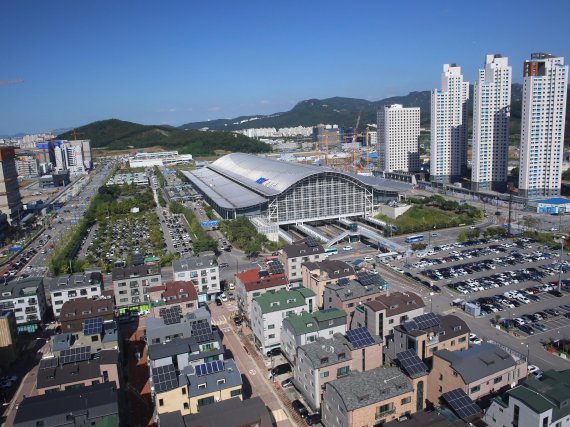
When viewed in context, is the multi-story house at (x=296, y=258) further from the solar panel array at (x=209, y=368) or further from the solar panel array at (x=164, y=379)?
the solar panel array at (x=164, y=379)

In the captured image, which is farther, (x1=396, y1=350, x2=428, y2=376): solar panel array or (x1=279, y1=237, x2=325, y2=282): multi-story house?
(x1=279, y1=237, x2=325, y2=282): multi-story house

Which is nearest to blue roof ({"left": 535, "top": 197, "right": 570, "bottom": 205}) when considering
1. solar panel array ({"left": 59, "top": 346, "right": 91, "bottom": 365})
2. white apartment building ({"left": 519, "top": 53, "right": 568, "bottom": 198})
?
white apartment building ({"left": 519, "top": 53, "right": 568, "bottom": 198})

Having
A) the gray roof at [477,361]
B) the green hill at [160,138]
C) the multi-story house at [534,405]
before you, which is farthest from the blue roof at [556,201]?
the green hill at [160,138]

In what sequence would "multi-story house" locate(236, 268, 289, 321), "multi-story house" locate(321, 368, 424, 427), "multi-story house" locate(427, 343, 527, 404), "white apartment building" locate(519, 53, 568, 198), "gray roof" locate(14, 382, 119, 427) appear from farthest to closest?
"white apartment building" locate(519, 53, 568, 198) < "multi-story house" locate(236, 268, 289, 321) < "multi-story house" locate(427, 343, 527, 404) < "multi-story house" locate(321, 368, 424, 427) < "gray roof" locate(14, 382, 119, 427)

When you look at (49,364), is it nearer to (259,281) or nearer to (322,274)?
(259,281)

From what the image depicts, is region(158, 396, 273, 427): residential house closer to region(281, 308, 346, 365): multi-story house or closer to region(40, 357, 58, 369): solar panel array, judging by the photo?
region(281, 308, 346, 365): multi-story house

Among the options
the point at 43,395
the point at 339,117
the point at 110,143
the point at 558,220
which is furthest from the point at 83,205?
the point at 339,117

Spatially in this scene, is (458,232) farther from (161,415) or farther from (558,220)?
(161,415)
